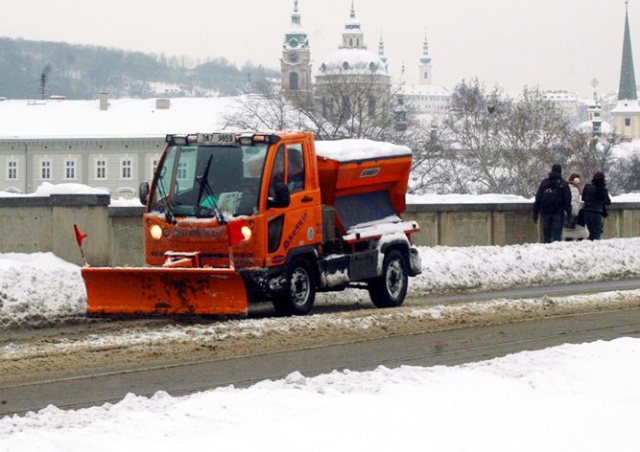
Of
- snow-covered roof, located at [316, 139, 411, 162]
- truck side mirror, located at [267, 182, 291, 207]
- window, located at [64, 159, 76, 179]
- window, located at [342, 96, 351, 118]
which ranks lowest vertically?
truck side mirror, located at [267, 182, 291, 207]

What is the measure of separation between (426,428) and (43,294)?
9.50 m

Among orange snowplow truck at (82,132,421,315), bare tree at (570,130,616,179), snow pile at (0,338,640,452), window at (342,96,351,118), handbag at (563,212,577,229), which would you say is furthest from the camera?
bare tree at (570,130,616,179)

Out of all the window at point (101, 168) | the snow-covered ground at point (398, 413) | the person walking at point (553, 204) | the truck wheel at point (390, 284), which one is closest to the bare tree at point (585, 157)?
the window at point (101, 168)

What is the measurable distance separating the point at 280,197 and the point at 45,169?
5289 inches

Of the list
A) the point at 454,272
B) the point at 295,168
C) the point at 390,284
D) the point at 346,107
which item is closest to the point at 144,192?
the point at 295,168

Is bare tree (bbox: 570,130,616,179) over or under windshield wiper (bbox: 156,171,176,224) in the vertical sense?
over

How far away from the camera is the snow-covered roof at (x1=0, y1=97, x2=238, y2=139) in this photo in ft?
481

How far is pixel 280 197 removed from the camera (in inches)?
678

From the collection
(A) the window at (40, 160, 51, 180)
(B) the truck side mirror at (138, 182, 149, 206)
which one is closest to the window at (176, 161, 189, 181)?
(B) the truck side mirror at (138, 182, 149, 206)

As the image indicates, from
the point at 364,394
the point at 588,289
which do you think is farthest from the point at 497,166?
the point at 364,394

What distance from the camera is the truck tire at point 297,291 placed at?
1744 centimetres

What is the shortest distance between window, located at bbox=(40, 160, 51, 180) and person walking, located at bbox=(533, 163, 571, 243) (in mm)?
123448

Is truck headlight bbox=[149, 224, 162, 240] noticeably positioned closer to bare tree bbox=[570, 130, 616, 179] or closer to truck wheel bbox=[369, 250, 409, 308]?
truck wheel bbox=[369, 250, 409, 308]

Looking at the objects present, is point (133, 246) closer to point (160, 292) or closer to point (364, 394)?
point (160, 292)
